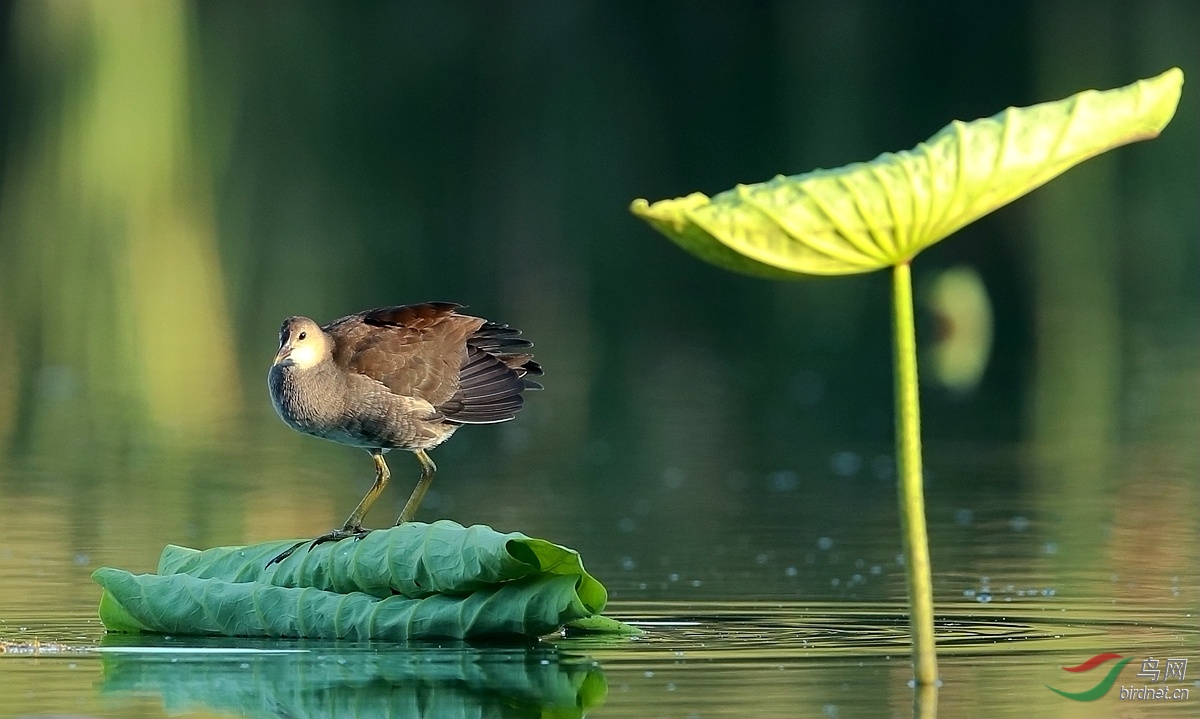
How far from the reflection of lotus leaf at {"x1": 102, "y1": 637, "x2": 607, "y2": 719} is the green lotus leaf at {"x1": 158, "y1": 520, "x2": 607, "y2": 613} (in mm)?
259

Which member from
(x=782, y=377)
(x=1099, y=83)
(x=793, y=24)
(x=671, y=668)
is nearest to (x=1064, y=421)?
(x=782, y=377)

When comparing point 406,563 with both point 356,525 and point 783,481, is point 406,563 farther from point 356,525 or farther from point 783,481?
point 783,481

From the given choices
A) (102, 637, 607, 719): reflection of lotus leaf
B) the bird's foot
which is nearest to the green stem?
(102, 637, 607, 719): reflection of lotus leaf

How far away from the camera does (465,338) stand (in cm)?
922

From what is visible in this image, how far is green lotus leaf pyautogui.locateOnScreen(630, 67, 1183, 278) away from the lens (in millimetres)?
6129

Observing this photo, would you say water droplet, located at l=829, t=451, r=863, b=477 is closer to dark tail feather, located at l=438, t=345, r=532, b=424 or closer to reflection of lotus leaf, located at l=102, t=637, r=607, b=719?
dark tail feather, located at l=438, t=345, r=532, b=424

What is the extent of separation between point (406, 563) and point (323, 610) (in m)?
Answer: 0.34

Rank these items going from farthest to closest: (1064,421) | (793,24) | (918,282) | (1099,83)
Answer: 1. (793,24)
2. (1099,83)
3. (918,282)
4. (1064,421)

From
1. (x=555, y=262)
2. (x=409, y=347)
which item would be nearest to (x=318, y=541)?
(x=409, y=347)

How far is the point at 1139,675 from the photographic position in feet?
22.1

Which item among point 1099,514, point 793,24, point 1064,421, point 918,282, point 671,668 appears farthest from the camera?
point 793,24

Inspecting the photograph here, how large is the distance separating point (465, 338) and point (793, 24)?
3839 centimetres

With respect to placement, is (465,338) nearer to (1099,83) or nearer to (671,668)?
→ (671,668)

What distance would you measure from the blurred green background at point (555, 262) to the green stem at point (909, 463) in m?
3.40
